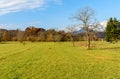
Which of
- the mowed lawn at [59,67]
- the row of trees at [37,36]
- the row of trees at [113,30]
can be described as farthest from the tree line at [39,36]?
the mowed lawn at [59,67]

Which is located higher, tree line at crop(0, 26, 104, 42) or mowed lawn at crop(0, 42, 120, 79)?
tree line at crop(0, 26, 104, 42)

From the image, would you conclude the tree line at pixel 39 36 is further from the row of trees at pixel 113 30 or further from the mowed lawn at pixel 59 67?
the mowed lawn at pixel 59 67

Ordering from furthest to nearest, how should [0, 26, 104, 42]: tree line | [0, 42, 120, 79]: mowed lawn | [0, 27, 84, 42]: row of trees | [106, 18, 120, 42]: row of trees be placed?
[0, 27, 84, 42]: row of trees
[0, 26, 104, 42]: tree line
[106, 18, 120, 42]: row of trees
[0, 42, 120, 79]: mowed lawn

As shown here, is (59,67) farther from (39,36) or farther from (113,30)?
(39,36)

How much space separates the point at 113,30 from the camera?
294ft

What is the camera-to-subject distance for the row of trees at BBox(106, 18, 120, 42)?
89.1 m

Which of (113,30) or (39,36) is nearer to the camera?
(113,30)

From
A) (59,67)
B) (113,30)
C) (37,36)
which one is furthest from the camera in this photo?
(37,36)

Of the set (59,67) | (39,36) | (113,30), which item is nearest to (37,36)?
(39,36)

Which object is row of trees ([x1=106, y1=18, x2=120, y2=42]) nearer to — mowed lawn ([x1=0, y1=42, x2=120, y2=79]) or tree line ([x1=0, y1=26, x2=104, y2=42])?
tree line ([x1=0, y1=26, x2=104, y2=42])

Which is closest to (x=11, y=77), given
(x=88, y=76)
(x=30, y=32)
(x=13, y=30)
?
(x=88, y=76)

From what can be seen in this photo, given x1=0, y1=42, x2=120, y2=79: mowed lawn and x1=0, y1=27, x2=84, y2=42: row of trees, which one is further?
x1=0, y1=27, x2=84, y2=42: row of trees

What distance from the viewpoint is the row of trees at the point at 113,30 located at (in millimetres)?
89125

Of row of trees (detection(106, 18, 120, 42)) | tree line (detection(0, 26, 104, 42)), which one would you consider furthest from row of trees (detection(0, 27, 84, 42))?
row of trees (detection(106, 18, 120, 42))
